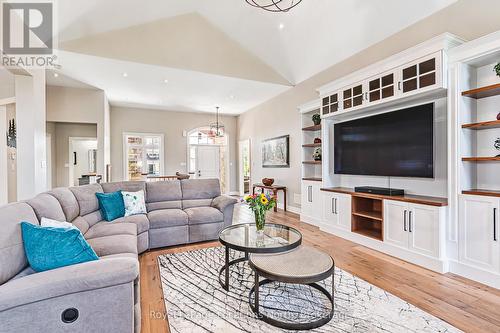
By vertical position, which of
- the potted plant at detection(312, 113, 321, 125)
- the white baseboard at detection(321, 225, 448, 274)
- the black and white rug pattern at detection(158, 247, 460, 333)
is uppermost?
the potted plant at detection(312, 113, 321, 125)

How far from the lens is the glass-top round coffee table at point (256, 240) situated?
223 centimetres

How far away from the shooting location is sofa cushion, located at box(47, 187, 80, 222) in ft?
8.68

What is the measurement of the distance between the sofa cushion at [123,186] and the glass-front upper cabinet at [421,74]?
13.3 feet

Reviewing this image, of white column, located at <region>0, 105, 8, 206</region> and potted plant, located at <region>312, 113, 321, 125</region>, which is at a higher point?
potted plant, located at <region>312, 113, 321, 125</region>

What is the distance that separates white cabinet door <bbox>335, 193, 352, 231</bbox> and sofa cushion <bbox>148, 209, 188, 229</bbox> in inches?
98.1

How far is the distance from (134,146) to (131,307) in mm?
7528

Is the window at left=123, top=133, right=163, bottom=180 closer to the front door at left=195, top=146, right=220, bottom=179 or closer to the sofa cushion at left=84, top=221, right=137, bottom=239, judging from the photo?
Result: the front door at left=195, top=146, right=220, bottom=179

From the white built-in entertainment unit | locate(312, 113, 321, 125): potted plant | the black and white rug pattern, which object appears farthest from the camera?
locate(312, 113, 321, 125): potted plant

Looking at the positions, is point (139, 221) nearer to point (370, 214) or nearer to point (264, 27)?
point (370, 214)

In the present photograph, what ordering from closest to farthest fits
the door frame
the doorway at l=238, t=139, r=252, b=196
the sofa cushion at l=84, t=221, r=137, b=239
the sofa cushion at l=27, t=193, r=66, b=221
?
the sofa cushion at l=27, t=193, r=66, b=221 → the sofa cushion at l=84, t=221, r=137, b=239 → the door frame → the doorway at l=238, t=139, r=252, b=196

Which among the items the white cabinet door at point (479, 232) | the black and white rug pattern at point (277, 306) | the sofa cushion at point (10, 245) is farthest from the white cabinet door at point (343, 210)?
the sofa cushion at point (10, 245)

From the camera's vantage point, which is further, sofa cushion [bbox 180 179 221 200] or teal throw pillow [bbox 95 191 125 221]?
sofa cushion [bbox 180 179 221 200]

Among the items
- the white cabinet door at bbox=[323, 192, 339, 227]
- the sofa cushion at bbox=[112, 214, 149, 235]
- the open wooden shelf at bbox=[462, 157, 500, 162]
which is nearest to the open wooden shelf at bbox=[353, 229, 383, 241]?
the white cabinet door at bbox=[323, 192, 339, 227]

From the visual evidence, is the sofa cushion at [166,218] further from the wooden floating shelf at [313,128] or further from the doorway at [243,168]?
the doorway at [243,168]
